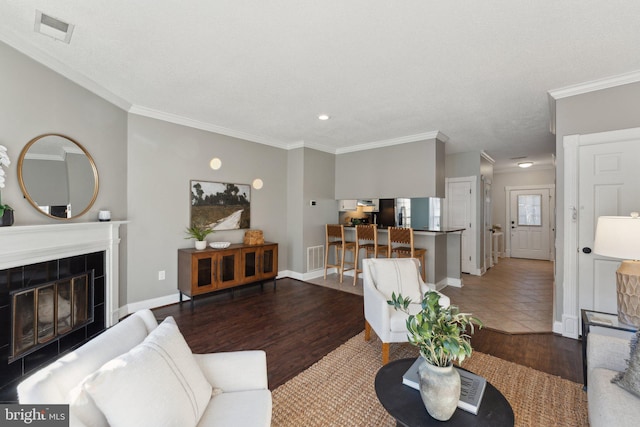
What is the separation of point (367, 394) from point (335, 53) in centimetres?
249

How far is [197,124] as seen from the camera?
3926mm

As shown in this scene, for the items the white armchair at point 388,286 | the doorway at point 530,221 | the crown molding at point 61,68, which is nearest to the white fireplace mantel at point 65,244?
the crown molding at point 61,68

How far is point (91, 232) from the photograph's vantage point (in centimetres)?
279

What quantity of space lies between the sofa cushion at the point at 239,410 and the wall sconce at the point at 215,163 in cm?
342

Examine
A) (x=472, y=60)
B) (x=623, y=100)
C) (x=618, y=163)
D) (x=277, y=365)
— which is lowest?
(x=277, y=365)

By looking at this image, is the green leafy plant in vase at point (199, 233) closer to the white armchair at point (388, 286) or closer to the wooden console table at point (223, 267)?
the wooden console table at point (223, 267)

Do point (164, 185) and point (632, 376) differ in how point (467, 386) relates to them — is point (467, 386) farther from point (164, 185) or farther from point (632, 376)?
point (164, 185)

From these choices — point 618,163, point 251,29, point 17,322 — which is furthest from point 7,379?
point 618,163

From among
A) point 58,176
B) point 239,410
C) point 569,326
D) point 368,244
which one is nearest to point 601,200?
point 569,326

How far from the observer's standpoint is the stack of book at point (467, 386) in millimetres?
1301

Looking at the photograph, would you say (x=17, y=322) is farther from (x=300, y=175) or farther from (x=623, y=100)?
(x=623, y=100)

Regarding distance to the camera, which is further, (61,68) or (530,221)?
(530,221)

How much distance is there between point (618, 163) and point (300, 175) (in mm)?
3931

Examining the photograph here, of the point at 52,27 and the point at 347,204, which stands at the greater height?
the point at 52,27
